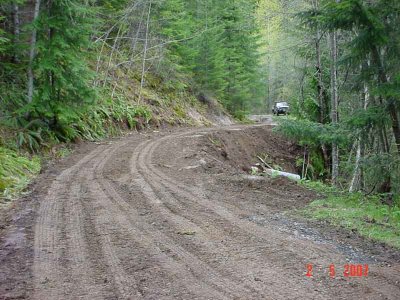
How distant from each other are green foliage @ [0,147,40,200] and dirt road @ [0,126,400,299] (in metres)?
0.44

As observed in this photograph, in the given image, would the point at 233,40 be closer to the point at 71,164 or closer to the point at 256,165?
the point at 256,165

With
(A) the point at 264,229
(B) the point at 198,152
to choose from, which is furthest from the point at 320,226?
(B) the point at 198,152

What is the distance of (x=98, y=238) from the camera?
5.78 metres

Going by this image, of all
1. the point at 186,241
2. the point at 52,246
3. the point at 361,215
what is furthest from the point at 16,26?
the point at 361,215

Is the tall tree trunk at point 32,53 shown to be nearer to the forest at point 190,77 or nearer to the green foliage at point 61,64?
the forest at point 190,77

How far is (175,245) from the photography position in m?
5.48

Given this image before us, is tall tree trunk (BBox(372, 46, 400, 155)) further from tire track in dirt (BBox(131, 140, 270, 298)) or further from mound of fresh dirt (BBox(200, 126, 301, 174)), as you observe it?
mound of fresh dirt (BBox(200, 126, 301, 174))

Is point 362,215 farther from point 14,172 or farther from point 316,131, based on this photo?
point 14,172

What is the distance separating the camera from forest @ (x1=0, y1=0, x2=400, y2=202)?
8.85m

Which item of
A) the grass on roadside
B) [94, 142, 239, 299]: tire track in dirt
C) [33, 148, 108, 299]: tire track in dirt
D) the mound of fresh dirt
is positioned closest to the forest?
the grass on roadside

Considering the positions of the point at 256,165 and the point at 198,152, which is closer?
the point at 198,152

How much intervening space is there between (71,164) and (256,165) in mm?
8524
